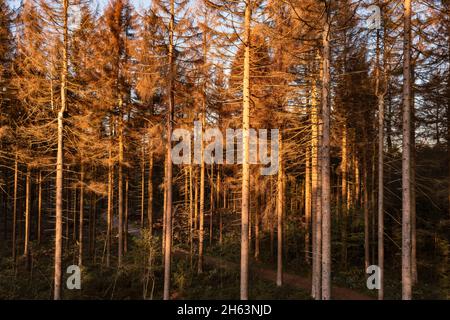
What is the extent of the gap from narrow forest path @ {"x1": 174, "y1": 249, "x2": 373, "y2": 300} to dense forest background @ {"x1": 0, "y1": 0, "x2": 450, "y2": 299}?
12cm

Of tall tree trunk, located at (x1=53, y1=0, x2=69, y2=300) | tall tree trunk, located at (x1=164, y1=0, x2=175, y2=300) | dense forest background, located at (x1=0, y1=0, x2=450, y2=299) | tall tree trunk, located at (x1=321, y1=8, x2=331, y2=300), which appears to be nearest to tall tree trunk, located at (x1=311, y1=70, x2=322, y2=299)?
dense forest background, located at (x1=0, y1=0, x2=450, y2=299)

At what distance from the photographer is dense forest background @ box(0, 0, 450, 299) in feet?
29.1

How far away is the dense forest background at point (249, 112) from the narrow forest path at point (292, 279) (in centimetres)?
12

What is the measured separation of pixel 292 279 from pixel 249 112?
10.8 meters

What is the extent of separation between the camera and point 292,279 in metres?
15.2

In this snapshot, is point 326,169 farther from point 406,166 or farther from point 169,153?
point 169,153

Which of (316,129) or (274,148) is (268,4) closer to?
(316,129)

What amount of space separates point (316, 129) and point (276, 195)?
4.63m

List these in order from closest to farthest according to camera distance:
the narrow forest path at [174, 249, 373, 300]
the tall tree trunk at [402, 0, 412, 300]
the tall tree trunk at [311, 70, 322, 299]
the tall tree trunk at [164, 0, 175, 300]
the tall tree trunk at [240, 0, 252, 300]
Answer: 1. the tall tree trunk at [402, 0, 412, 300]
2. the tall tree trunk at [240, 0, 252, 300]
3. the tall tree trunk at [311, 70, 322, 299]
4. the tall tree trunk at [164, 0, 175, 300]
5. the narrow forest path at [174, 249, 373, 300]

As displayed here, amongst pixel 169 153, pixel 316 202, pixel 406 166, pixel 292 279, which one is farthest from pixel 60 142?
pixel 292 279

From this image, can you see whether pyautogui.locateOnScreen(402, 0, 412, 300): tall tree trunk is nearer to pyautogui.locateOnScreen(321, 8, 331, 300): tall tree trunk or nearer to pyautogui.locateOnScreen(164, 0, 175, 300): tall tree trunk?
pyautogui.locateOnScreen(321, 8, 331, 300): tall tree trunk

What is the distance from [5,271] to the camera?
16047mm

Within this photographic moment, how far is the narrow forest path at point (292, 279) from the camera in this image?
13133 mm
